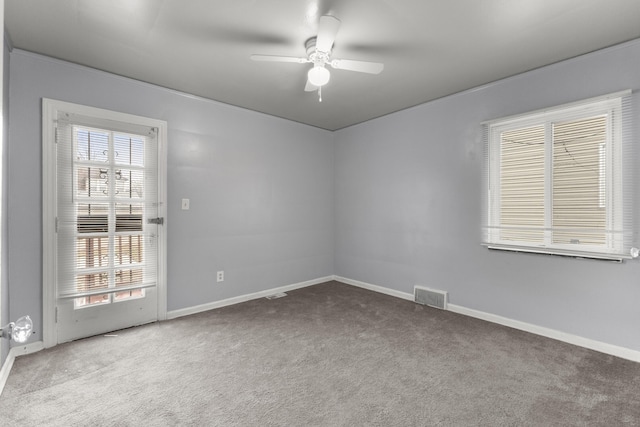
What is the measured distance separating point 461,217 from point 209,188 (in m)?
2.83

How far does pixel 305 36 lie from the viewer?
2465 mm

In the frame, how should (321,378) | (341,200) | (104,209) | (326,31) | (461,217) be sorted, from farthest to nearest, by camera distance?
1. (341,200)
2. (461,217)
3. (104,209)
4. (321,378)
5. (326,31)

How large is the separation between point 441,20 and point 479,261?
91.5 inches

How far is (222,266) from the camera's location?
3863 mm

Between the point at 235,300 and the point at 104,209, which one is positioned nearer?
the point at 104,209

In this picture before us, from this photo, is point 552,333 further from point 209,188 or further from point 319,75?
point 209,188

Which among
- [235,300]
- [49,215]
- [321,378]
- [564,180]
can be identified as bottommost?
[321,378]

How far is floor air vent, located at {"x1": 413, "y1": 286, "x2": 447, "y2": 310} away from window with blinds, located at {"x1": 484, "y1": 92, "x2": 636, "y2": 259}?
2.72ft

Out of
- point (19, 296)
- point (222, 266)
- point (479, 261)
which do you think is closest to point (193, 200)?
point (222, 266)

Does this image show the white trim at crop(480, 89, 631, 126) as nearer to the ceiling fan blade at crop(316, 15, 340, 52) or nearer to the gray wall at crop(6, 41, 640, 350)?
the gray wall at crop(6, 41, 640, 350)

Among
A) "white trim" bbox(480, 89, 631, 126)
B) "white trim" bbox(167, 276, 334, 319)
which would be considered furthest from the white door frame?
"white trim" bbox(480, 89, 631, 126)

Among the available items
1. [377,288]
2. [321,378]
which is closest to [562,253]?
[377,288]

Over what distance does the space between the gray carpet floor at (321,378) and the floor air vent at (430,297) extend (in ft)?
1.46

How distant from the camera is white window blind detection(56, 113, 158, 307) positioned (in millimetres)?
2859
